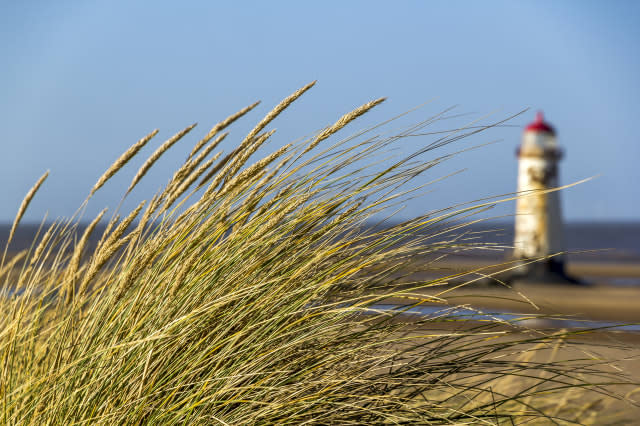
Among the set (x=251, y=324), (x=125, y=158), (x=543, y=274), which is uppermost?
(x=125, y=158)

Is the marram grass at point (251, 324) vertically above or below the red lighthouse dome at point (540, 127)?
below

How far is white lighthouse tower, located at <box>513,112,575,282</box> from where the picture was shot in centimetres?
948

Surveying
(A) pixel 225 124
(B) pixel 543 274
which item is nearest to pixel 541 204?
(B) pixel 543 274

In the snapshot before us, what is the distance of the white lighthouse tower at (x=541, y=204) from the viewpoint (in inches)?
373

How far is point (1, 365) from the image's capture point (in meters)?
1.83

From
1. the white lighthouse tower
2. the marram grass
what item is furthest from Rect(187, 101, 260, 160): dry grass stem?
the white lighthouse tower

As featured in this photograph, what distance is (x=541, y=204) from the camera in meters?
9.42

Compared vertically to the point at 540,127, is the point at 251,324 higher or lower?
lower

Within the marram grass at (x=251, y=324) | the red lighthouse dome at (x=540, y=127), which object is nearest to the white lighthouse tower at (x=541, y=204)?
the red lighthouse dome at (x=540, y=127)

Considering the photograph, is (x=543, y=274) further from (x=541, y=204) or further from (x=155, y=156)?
(x=155, y=156)

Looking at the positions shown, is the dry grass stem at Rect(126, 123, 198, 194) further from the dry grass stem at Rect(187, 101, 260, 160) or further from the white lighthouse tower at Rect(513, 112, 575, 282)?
the white lighthouse tower at Rect(513, 112, 575, 282)

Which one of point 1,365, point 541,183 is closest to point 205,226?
point 1,365

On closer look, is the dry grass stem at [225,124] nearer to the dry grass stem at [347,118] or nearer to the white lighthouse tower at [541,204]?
the dry grass stem at [347,118]

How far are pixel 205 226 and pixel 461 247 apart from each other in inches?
25.7
